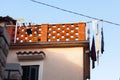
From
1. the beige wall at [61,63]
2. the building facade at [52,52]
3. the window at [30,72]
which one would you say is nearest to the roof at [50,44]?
the building facade at [52,52]

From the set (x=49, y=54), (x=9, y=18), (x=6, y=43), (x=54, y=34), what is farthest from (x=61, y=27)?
(x=6, y=43)

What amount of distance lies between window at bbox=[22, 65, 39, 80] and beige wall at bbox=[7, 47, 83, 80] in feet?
0.48

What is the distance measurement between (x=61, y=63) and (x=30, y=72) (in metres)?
1.18

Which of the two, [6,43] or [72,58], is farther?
[72,58]

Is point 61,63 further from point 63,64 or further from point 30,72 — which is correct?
point 30,72

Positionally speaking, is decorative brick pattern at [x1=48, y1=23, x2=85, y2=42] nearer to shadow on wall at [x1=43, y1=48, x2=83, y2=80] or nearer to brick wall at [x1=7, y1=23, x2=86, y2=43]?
brick wall at [x1=7, y1=23, x2=86, y2=43]

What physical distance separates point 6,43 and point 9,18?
8417mm

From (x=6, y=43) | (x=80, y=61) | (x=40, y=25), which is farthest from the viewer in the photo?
(x=40, y=25)

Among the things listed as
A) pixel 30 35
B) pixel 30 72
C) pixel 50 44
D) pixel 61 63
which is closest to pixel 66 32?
pixel 50 44

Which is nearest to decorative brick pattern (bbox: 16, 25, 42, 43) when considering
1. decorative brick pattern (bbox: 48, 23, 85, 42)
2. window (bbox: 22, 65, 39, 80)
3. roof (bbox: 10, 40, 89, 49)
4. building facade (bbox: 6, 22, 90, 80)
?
building facade (bbox: 6, 22, 90, 80)

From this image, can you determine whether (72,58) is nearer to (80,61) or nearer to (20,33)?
(80,61)

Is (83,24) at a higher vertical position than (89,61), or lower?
higher

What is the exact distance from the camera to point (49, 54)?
38.0 ft

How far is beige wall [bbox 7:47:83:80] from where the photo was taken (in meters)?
11.1
